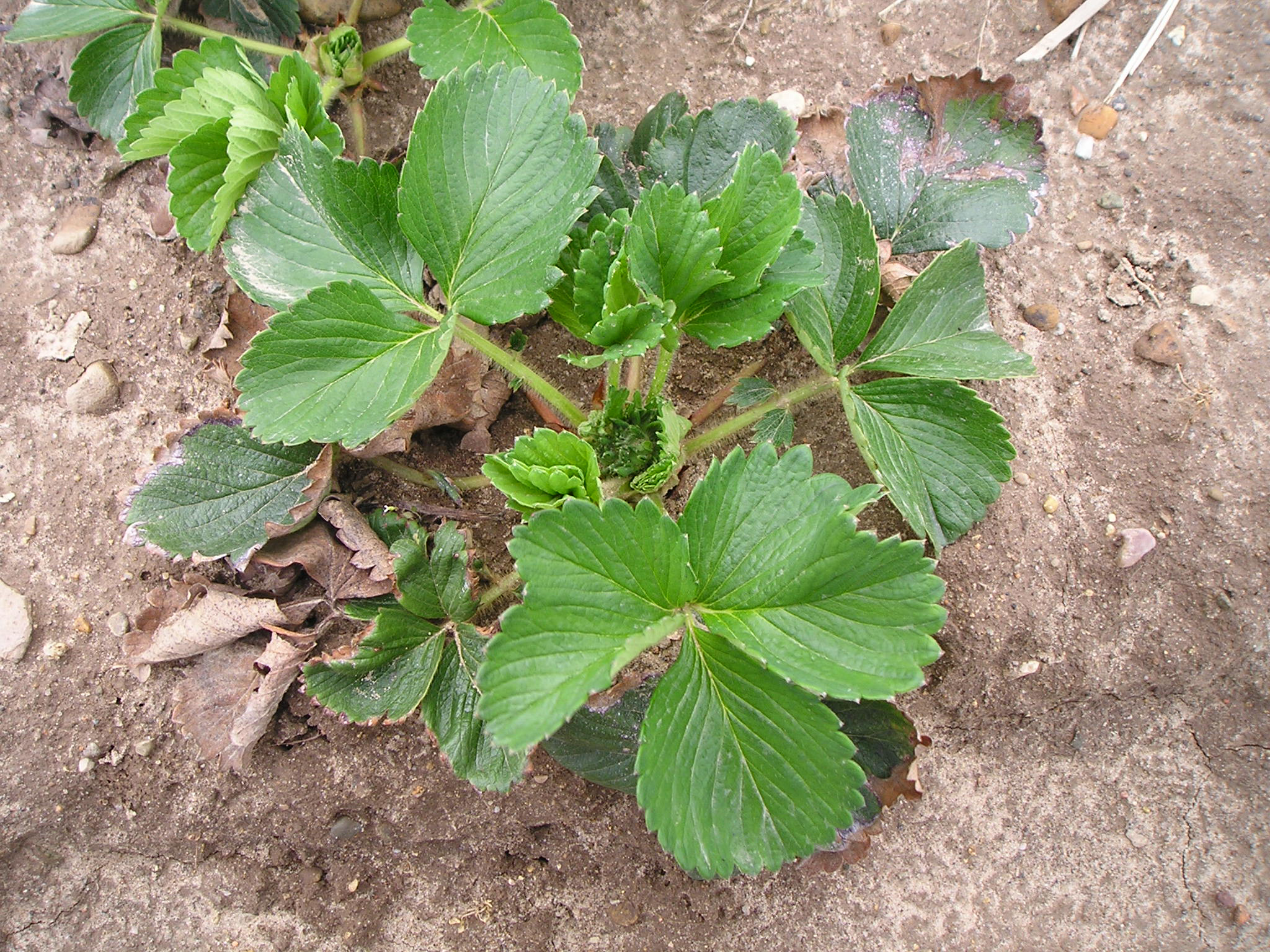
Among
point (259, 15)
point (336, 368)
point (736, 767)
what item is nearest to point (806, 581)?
point (736, 767)

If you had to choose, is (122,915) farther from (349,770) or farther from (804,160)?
(804,160)

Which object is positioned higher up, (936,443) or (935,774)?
(936,443)

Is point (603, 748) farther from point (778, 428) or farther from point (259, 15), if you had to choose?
point (259, 15)

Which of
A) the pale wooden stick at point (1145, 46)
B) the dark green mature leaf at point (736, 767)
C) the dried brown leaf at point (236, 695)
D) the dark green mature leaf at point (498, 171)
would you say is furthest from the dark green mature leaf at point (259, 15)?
the pale wooden stick at point (1145, 46)

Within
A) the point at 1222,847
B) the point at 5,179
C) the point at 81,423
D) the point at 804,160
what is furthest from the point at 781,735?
the point at 5,179

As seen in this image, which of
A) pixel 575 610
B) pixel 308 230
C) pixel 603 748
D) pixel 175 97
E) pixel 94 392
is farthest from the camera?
pixel 94 392

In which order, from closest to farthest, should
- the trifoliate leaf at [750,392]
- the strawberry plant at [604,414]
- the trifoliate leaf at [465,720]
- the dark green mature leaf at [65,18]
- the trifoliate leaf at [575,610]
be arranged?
the trifoliate leaf at [575,610], the strawberry plant at [604,414], the trifoliate leaf at [465,720], the trifoliate leaf at [750,392], the dark green mature leaf at [65,18]

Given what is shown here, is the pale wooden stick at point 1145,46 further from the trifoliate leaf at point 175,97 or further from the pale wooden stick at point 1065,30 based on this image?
the trifoliate leaf at point 175,97
